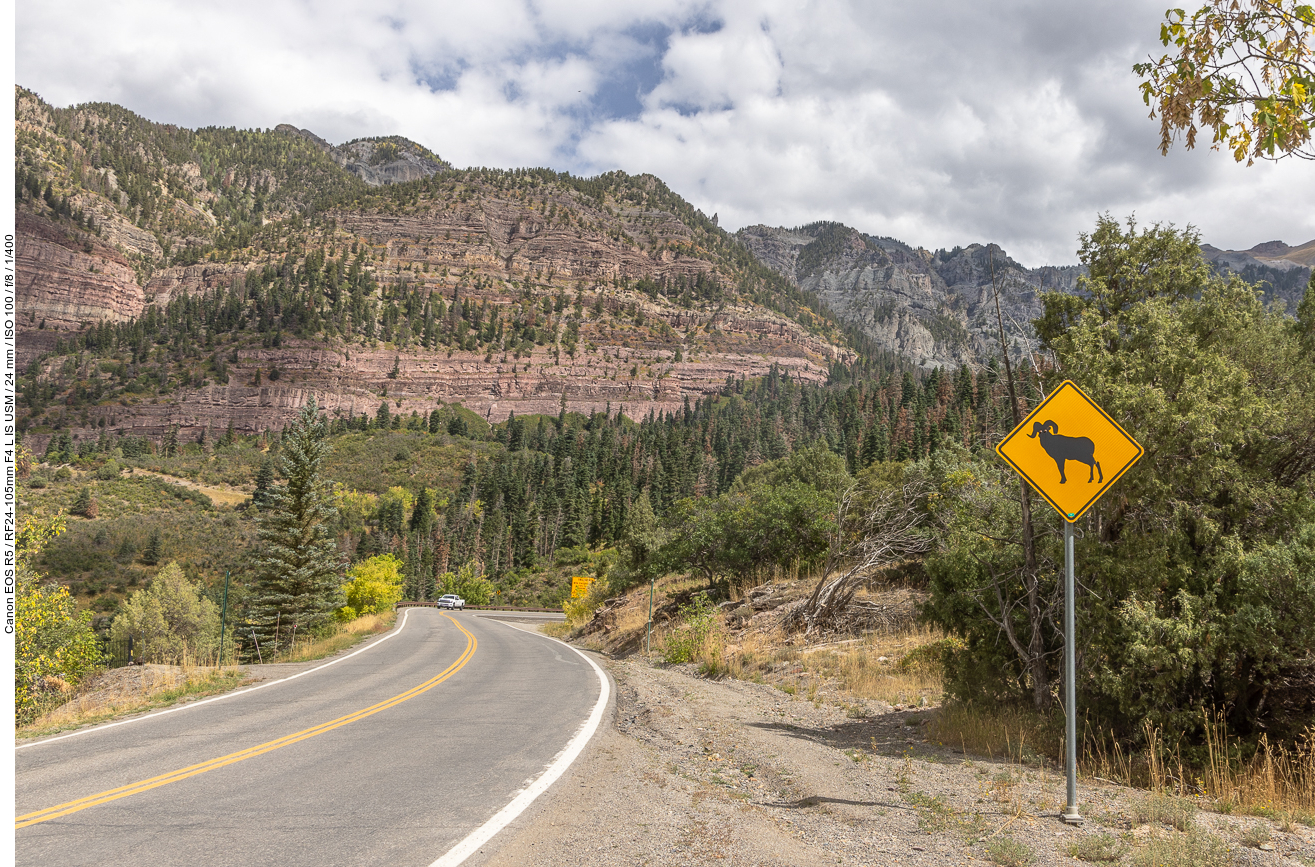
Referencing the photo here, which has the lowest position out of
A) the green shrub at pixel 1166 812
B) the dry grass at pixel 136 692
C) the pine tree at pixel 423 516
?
the pine tree at pixel 423 516

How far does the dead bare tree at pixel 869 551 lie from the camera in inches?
679

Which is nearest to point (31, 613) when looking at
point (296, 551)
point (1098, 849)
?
point (296, 551)

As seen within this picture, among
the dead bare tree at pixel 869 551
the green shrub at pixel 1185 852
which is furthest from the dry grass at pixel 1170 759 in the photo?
the dead bare tree at pixel 869 551

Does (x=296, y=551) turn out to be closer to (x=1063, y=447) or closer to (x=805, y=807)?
(x=805, y=807)

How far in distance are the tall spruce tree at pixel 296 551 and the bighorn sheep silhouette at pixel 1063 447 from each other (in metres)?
30.9

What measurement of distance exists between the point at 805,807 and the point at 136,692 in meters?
13.7

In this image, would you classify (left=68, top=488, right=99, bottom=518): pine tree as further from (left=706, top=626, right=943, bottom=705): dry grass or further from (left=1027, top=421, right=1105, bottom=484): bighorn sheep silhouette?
(left=1027, top=421, right=1105, bottom=484): bighorn sheep silhouette

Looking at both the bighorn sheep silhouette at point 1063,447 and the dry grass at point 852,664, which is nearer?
the bighorn sheep silhouette at point 1063,447

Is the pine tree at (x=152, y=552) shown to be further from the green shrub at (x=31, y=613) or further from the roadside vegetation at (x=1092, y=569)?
the green shrub at (x=31, y=613)

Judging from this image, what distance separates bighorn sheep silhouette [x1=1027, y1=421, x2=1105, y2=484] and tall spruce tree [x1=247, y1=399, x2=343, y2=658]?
101 ft

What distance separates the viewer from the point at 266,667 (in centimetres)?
1869

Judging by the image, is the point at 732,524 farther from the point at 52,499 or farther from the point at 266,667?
the point at 52,499

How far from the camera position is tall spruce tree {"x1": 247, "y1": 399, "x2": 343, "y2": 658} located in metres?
30.9

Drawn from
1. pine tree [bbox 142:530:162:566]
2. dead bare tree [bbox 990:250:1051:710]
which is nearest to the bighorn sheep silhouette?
dead bare tree [bbox 990:250:1051:710]
